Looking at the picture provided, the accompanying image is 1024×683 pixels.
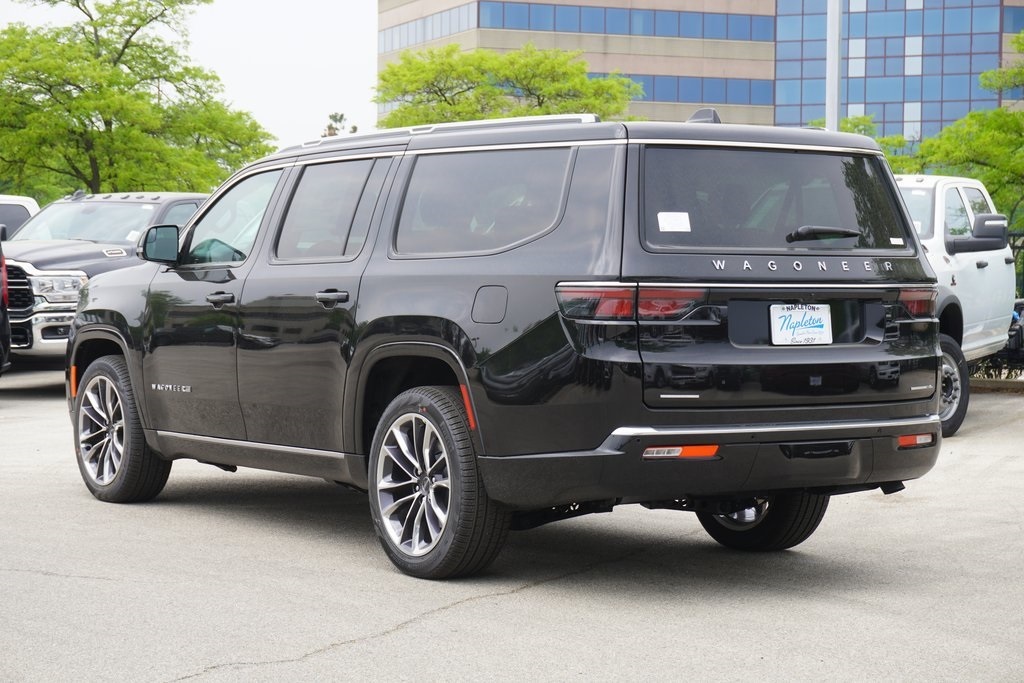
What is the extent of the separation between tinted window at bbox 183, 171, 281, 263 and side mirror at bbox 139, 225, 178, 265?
9 centimetres

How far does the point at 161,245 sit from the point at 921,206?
7584mm

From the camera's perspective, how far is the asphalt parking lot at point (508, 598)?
504cm

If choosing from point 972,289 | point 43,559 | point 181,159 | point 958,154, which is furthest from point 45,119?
point 43,559

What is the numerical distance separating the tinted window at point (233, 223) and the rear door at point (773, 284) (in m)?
2.56

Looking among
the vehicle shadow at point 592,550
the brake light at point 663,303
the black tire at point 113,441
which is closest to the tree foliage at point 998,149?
the vehicle shadow at point 592,550

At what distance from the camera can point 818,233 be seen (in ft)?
20.3

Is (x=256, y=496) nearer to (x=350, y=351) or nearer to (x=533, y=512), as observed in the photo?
(x=350, y=351)

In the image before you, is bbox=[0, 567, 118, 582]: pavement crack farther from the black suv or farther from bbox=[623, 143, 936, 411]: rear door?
bbox=[623, 143, 936, 411]: rear door

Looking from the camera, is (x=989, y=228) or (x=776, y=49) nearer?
(x=989, y=228)

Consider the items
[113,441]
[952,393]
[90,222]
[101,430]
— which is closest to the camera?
[113,441]

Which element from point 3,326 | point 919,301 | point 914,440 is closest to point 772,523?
point 914,440

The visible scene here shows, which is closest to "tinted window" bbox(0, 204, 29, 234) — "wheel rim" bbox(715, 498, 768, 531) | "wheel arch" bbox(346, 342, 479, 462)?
"wheel arch" bbox(346, 342, 479, 462)

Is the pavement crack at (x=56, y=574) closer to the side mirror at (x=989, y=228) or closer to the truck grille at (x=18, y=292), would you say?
the side mirror at (x=989, y=228)

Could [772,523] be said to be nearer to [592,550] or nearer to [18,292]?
[592,550]
